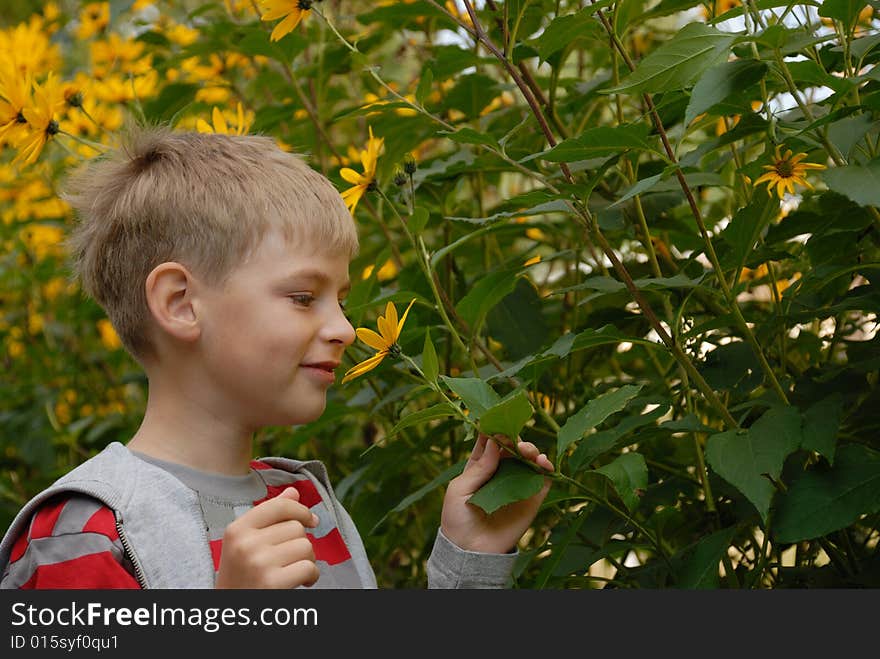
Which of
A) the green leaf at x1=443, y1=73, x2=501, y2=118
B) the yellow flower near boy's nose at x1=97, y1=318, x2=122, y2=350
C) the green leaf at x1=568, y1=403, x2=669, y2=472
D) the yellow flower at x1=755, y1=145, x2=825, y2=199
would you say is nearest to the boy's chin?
the green leaf at x1=568, y1=403, x2=669, y2=472

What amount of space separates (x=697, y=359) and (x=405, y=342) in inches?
11.4

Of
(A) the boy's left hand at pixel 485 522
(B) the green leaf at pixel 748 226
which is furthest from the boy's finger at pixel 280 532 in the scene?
(B) the green leaf at pixel 748 226

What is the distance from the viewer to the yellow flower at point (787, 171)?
3.01 ft

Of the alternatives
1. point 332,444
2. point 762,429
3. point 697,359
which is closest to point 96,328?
point 332,444

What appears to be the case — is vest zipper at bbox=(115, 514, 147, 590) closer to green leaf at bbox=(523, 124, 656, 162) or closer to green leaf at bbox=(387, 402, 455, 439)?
green leaf at bbox=(387, 402, 455, 439)

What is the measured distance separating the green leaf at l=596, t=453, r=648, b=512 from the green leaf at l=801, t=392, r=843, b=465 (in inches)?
4.9

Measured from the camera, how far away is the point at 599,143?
807mm

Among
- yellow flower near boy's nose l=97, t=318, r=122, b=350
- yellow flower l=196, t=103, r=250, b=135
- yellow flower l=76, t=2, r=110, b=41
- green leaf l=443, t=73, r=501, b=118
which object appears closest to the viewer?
yellow flower l=196, t=103, r=250, b=135

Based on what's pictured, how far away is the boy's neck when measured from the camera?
90 cm

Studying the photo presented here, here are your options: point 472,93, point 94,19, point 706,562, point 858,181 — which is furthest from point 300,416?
point 94,19

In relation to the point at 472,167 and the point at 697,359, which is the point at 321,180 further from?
the point at 697,359

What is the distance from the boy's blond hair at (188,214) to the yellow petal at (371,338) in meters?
0.12

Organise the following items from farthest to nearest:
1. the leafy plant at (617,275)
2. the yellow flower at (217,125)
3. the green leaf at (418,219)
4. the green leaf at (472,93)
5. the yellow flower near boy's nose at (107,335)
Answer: the yellow flower near boy's nose at (107,335) < the green leaf at (472,93) < the yellow flower at (217,125) < the green leaf at (418,219) < the leafy plant at (617,275)

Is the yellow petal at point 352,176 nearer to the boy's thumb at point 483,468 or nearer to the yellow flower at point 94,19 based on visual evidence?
the boy's thumb at point 483,468
